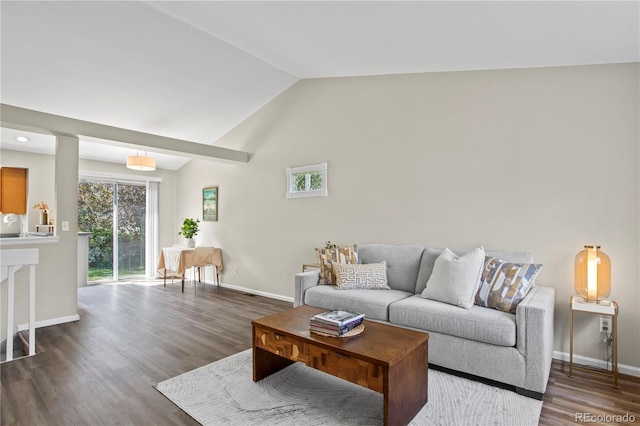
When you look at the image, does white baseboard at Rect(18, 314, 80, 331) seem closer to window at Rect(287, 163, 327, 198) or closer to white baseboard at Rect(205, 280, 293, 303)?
white baseboard at Rect(205, 280, 293, 303)

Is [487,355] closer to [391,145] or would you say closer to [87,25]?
[391,145]

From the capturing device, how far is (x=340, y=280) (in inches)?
132

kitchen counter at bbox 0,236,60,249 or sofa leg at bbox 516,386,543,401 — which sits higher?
kitchen counter at bbox 0,236,60,249

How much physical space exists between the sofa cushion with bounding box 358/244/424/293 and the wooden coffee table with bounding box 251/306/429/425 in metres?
1.11

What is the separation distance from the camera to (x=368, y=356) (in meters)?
1.83

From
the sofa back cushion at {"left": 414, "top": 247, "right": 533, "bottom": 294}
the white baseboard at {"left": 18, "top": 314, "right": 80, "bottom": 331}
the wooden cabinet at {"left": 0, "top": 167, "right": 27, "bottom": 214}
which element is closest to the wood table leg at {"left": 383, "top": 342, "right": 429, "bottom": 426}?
the sofa back cushion at {"left": 414, "top": 247, "right": 533, "bottom": 294}

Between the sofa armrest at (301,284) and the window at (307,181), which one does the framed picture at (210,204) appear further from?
the sofa armrest at (301,284)

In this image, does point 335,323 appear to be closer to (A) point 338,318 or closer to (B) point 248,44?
(A) point 338,318

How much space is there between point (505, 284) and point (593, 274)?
2.14 ft

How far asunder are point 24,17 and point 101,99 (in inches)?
49.6

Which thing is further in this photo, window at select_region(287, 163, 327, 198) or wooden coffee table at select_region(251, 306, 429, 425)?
window at select_region(287, 163, 327, 198)

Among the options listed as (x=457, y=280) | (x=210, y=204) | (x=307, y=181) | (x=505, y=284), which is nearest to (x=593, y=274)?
(x=505, y=284)

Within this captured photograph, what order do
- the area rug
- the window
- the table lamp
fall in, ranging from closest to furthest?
the area rug, the table lamp, the window

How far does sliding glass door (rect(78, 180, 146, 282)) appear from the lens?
19.7 feet
